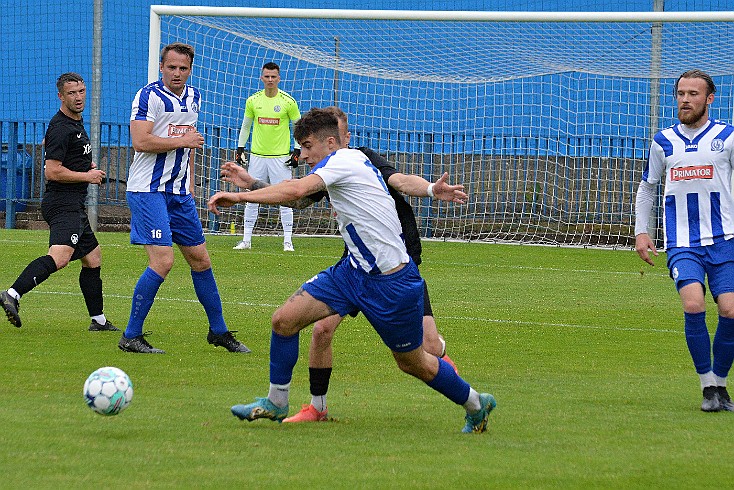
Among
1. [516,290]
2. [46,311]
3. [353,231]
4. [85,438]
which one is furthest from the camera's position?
[516,290]

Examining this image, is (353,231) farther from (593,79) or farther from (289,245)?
(593,79)

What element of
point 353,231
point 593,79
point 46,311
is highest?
point 593,79

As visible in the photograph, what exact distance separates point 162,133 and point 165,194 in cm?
46

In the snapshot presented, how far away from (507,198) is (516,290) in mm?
6630

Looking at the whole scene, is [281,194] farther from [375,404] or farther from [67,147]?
[67,147]

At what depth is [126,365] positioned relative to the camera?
25.6 ft

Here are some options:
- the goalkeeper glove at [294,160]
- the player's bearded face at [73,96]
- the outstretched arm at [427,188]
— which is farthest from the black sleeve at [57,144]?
the goalkeeper glove at [294,160]

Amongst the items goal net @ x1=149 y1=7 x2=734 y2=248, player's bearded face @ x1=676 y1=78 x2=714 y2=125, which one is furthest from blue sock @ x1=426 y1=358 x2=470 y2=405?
goal net @ x1=149 y1=7 x2=734 y2=248

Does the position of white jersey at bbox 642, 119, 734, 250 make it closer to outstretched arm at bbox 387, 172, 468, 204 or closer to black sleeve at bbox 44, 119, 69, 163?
outstretched arm at bbox 387, 172, 468, 204

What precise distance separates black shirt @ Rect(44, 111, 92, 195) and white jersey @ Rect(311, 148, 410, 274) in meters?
4.20

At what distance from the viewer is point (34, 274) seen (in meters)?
9.33

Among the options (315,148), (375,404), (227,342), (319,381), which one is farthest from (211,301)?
(315,148)

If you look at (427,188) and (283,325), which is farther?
(427,188)

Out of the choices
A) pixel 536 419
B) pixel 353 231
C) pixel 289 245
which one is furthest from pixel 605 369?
pixel 289 245
